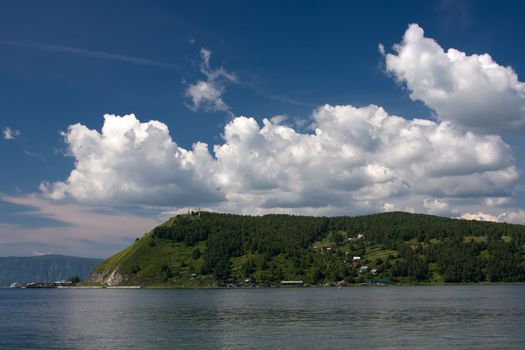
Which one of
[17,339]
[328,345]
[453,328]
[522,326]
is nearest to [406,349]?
[328,345]

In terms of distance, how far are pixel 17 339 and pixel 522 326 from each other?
97357mm

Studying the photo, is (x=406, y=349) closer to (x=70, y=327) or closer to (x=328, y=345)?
(x=328, y=345)

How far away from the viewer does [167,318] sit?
143 m

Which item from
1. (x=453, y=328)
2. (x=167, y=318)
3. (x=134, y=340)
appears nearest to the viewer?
(x=134, y=340)

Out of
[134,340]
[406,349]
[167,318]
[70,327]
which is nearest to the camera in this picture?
[406,349]

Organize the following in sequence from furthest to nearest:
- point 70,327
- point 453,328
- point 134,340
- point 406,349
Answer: point 70,327, point 453,328, point 134,340, point 406,349

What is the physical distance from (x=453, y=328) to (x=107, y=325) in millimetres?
74191

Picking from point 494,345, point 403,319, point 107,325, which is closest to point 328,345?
point 494,345

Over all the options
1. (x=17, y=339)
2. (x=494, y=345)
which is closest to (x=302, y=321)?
(x=494, y=345)

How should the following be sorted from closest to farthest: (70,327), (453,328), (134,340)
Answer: (134,340) < (453,328) < (70,327)

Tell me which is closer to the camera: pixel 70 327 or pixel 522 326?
pixel 522 326

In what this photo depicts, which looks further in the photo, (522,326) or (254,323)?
(254,323)

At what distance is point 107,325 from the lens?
413ft

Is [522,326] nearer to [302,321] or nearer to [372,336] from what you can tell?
[372,336]
